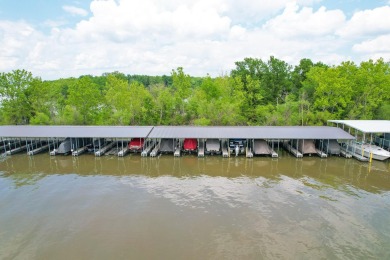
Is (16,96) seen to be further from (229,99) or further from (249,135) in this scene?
(249,135)

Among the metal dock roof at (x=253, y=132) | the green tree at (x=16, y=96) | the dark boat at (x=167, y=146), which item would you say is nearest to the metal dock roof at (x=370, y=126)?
the metal dock roof at (x=253, y=132)

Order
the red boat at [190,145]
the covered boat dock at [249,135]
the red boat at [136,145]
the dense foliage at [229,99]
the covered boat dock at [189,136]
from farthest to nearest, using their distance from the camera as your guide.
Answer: the dense foliage at [229,99], the red boat at [136,145], the red boat at [190,145], the covered boat dock at [189,136], the covered boat dock at [249,135]

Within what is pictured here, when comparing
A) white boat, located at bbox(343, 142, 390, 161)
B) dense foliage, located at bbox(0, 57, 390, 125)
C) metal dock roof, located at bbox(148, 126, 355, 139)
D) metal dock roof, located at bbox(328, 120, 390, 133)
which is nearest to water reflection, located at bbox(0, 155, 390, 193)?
white boat, located at bbox(343, 142, 390, 161)

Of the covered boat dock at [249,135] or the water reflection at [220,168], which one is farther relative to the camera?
the covered boat dock at [249,135]

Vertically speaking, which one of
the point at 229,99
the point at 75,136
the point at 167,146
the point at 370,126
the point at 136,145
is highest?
the point at 229,99

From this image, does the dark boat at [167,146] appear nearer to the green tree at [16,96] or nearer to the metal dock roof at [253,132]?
the metal dock roof at [253,132]

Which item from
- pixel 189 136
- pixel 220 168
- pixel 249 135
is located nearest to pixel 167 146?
pixel 189 136
